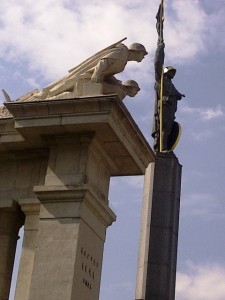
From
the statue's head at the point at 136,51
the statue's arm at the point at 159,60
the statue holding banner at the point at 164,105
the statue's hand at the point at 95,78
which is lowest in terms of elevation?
the statue's hand at the point at 95,78

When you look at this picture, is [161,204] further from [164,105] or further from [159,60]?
[159,60]

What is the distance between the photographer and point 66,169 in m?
11.6

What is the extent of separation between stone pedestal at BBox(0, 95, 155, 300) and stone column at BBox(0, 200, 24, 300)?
0.81ft

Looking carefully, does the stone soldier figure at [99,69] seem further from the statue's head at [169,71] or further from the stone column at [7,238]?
the statue's head at [169,71]

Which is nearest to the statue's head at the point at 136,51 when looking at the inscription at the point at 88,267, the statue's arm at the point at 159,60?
the inscription at the point at 88,267

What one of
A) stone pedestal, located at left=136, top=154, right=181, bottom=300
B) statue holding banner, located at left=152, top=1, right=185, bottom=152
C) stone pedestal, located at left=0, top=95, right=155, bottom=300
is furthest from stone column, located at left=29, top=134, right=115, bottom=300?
statue holding banner, located at left=152, top=1, right=185, bottom=152

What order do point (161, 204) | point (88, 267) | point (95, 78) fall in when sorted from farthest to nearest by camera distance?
point (161, 204) < point (95, 78) < point (88, 267)

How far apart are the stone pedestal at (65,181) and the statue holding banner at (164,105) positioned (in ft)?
51.9

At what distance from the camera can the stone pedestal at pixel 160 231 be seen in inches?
944

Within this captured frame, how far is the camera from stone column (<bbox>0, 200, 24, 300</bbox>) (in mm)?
11992

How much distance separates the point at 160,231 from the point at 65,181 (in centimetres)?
1394

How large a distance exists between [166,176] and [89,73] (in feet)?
47.8

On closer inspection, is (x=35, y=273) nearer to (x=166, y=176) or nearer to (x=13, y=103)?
(x=13, y=103)

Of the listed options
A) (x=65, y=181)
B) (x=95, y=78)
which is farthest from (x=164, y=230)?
(x=65, y=181)
